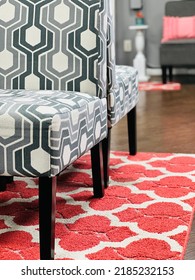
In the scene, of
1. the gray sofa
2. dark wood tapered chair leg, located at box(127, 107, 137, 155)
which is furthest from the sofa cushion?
dark wood tapered chair leg, located at box(127, 107, 137, 155)

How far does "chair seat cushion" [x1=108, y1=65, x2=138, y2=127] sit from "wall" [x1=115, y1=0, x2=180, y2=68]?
4.26 m

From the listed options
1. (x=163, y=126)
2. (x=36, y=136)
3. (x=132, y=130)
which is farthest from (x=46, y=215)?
(x=163, y=126)

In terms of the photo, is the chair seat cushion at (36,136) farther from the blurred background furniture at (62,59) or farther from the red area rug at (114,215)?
the red area rug at (114,215)

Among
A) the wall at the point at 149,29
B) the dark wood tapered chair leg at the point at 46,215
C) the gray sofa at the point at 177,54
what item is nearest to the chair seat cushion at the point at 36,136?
the dark wood tapered chair leg at the point at 46,215

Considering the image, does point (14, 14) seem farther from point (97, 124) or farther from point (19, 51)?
point (97, 124)

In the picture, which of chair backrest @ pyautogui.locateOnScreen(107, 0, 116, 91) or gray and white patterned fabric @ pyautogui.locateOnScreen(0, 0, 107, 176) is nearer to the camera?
gray and white patterned fabric @ pyautogui.locateOnScreen(0, 0, 107, 176)

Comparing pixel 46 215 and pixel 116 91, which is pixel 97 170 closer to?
pixel 116 91

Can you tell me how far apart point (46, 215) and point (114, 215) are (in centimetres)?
42

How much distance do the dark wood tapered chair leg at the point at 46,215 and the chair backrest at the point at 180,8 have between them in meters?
5.06

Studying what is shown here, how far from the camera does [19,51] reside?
1.81 m

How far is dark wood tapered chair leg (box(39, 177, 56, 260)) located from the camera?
1355mm

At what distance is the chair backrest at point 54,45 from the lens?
1.75 m

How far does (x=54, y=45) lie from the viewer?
5.82 ft

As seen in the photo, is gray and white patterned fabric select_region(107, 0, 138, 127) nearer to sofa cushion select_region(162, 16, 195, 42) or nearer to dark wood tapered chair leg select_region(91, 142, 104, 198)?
dark wood tapered chair leg select_region(91, 142, 104, 198)
